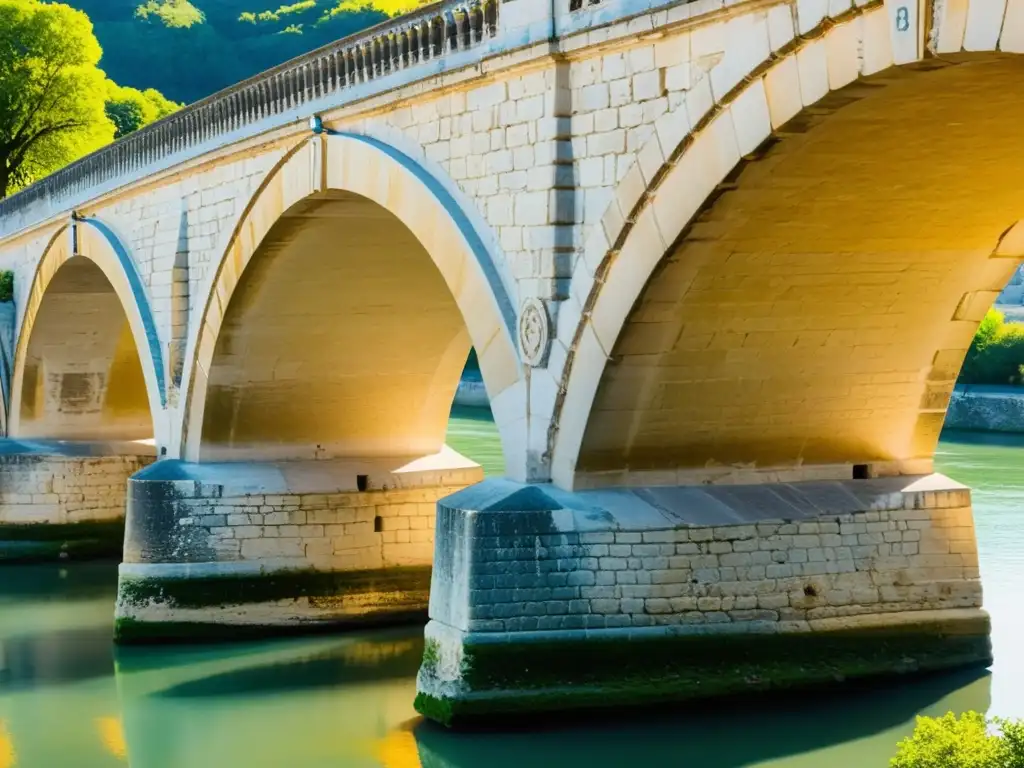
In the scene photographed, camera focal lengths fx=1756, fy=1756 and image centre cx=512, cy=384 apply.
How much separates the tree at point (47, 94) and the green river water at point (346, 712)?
21531 millimetres

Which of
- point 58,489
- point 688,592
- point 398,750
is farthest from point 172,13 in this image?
point 688,592

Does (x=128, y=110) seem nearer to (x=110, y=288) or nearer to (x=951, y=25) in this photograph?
(x=110, y=288)

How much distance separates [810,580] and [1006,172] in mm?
3468

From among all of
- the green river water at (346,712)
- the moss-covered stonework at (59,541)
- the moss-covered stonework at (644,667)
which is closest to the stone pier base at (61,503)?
the moss-covered stonework at (59,541)

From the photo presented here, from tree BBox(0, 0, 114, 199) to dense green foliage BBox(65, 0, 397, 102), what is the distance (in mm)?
34969

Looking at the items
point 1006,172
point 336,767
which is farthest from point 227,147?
point 1006,172

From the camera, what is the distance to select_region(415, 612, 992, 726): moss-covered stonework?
11.6 meters

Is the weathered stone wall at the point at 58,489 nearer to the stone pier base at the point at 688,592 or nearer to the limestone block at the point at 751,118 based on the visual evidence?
the stone pier base at the point at 688,592

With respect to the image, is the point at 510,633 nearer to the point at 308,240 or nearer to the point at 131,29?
the point at 308,240

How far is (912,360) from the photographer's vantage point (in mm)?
13062

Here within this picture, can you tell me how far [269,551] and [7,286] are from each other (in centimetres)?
1283

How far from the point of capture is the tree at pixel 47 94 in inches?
1501

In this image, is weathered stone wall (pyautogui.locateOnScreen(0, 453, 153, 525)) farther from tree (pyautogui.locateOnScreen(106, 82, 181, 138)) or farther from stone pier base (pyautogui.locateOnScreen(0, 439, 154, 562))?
tree (pyautogui.locateOnScreen(106, 82, 181, 138))

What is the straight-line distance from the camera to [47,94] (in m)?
38.3
